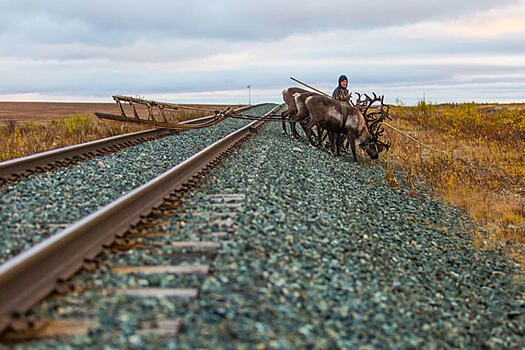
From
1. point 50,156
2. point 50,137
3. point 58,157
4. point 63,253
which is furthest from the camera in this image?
point 50,137

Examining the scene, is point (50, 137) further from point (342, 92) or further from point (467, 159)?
point (467, 159)

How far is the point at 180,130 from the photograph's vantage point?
13938 mm

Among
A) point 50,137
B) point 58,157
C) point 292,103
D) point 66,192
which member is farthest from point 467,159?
point 50,137

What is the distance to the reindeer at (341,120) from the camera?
1143cm

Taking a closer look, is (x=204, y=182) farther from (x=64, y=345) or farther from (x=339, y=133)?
(x=339, y=133)

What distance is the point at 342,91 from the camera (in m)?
12.9

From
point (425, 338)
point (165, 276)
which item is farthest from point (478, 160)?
point (165, 276)

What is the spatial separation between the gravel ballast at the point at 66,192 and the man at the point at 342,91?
216 inches

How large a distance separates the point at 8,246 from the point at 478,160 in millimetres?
12122

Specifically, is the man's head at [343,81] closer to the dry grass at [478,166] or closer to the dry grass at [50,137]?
the dry grass at [478,166]

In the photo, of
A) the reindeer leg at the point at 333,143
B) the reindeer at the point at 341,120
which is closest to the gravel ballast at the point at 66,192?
the reindeer at the point at 341,120

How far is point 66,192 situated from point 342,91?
903 cm

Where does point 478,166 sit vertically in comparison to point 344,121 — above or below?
below

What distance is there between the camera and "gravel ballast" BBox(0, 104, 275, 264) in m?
4.40
